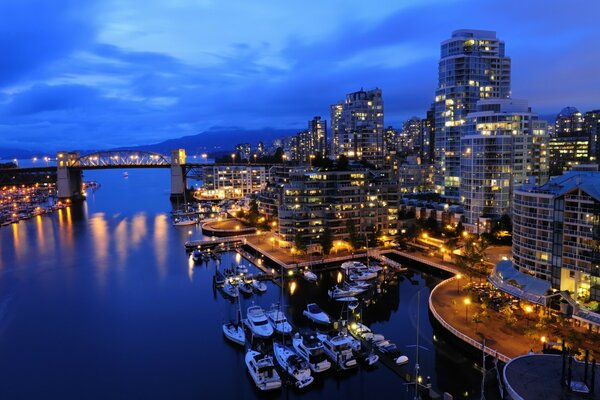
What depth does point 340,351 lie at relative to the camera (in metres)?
23.1

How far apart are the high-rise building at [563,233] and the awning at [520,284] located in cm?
52

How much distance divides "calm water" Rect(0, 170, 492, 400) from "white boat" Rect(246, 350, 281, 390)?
1.52 feet

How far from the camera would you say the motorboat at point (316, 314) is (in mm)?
28641

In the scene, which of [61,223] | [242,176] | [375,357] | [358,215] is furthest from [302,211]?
[242,176]

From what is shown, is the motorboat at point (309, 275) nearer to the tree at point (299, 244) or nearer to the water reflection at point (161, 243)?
the tree at point (299, 244)

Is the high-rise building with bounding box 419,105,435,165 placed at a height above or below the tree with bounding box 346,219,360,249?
above

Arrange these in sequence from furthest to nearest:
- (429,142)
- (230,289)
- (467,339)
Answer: (429,142) → (230,289) → (467,339)

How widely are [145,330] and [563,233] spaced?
26093 mm

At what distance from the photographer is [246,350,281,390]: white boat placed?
69.8ft

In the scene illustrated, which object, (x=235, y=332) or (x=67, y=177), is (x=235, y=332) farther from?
(x=67, y=177)

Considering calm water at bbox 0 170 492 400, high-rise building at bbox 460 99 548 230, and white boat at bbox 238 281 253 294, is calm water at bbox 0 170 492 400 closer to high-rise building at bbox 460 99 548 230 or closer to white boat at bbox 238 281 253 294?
white boat at bbox 238 281 253 294

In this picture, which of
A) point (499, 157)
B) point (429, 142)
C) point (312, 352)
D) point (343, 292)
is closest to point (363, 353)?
point (312, 352)

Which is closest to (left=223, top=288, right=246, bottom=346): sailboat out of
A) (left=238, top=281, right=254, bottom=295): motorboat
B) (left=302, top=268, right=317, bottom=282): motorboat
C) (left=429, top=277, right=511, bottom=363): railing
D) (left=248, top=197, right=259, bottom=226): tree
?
(left=238, top=281, right=254, bottom=295): motorboat

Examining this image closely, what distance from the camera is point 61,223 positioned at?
70125mm
